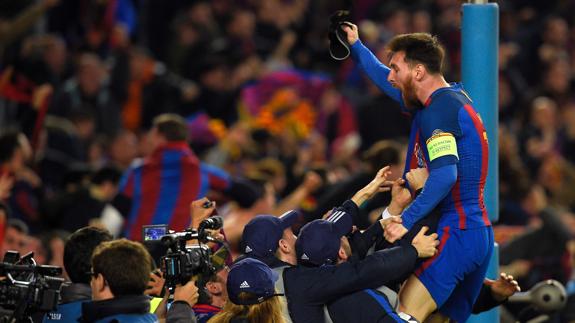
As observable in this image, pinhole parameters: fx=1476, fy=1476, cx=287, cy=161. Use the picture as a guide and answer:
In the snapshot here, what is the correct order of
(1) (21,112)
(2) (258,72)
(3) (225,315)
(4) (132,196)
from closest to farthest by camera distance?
(3) (225,315), (4) (132,196), (1) (21,112), (2) (258,72)

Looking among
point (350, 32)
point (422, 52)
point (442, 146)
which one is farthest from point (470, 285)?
point (350, 32)

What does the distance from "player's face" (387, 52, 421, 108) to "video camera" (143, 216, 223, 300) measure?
1314 millimetres

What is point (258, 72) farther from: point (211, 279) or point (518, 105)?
point (211, 279)

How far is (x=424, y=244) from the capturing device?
749cm

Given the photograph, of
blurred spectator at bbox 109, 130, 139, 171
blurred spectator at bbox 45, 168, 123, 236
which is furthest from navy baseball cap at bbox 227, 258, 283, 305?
blurred spectator at bbox 109, 130, 139, 171

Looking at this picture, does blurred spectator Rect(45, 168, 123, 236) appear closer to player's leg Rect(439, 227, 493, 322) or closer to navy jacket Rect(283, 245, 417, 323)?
player's leg Rect(439, 227, 493, 322)

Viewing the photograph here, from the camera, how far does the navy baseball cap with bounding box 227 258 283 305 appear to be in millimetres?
6898

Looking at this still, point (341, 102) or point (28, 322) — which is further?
point (341, 102)

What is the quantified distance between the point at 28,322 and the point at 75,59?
839cm

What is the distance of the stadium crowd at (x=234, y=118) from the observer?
37.1ft

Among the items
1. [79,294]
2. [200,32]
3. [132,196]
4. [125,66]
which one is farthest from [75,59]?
[79,294]

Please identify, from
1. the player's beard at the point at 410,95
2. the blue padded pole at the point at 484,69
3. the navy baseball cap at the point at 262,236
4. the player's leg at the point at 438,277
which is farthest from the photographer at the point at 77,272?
the blue padded pole at the point at 484,69

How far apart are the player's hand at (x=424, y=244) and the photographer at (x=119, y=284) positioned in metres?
1.36

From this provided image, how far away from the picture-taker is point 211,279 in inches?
297
